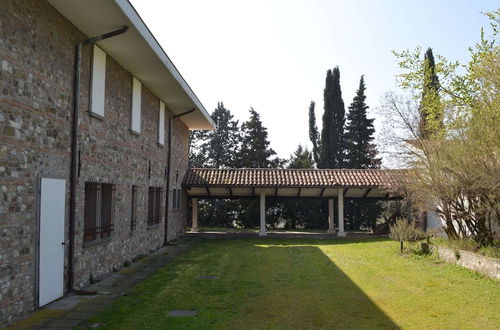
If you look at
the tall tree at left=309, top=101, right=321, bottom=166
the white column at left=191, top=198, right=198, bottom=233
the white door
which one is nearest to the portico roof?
the white column at left=191, top=198, right=198, bottom=233

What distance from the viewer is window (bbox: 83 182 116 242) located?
8.54m

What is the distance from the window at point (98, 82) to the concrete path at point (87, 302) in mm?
3460

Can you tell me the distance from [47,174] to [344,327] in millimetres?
4995

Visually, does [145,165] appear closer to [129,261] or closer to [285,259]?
[129,261]

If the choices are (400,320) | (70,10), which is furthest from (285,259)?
(70,10)

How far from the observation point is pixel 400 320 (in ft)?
20.5

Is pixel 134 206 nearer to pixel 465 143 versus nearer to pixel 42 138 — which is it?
pixel 42 138

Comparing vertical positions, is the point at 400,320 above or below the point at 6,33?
below

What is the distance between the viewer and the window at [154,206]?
43.7 ft

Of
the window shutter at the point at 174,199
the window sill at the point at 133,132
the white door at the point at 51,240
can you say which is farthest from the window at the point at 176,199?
the white door at the point at 51,240

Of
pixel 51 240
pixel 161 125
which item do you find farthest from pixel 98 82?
pixel 161 125

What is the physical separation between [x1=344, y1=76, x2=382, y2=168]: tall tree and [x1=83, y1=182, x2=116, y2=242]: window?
77.9 ft

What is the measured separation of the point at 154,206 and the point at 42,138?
750 cm

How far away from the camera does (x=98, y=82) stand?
868cm
